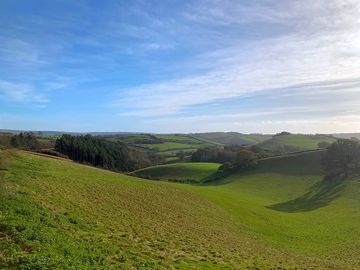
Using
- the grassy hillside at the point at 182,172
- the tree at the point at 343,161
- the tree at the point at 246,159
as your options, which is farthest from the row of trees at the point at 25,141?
the tree at the point at 343,161

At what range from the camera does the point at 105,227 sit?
2531cm

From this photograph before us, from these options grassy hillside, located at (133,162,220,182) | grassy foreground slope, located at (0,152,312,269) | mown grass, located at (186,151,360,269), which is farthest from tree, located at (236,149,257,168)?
grassy foreground slope, located at (0,152,312,269)

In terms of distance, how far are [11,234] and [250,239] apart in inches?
974

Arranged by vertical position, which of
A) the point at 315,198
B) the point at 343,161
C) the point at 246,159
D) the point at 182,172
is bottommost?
the point at 315,198

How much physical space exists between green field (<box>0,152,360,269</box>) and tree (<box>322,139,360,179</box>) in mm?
22487

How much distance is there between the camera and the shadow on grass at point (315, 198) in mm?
66625

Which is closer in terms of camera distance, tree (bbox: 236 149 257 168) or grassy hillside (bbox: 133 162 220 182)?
tree (bbox: 236 149 257 168)

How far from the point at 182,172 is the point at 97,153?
28.7 metres

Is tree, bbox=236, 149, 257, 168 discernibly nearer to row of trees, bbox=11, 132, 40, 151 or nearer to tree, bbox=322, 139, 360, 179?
tree, bbox=322, 139, 360, 179

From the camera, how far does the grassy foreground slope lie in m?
17.8

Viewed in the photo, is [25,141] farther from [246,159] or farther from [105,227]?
[105,227]

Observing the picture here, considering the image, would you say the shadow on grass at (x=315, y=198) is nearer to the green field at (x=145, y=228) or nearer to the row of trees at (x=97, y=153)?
the green field at (x=145, y=228)

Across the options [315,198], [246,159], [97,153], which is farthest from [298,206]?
[97,153]

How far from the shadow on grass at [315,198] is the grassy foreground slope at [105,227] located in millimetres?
24537
